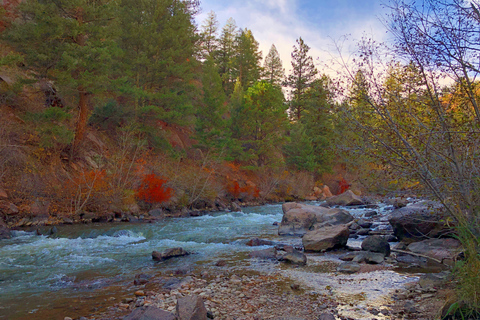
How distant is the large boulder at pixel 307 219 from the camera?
40.4 ft

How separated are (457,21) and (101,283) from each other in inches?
290

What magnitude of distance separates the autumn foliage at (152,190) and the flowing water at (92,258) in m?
3.25

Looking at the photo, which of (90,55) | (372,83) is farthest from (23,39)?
(372,83)

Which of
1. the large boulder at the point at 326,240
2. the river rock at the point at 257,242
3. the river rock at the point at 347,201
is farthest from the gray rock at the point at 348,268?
the river rock at the point at 347,201

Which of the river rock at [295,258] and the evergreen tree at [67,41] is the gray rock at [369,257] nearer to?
the river rock at [295,258]

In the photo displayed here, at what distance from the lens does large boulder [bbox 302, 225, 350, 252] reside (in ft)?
30.7

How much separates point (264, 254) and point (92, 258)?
4.52 meters

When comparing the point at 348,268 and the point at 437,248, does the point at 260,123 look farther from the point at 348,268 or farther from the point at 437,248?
the point at 348,268

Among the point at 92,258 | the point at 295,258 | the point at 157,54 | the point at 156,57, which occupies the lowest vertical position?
→ the point at 92,258

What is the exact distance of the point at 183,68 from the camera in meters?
23.5

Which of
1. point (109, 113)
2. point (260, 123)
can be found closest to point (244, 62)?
point (260, 123)

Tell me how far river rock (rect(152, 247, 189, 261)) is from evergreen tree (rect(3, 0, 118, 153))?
10.8 metres

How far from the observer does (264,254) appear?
8.66 metres

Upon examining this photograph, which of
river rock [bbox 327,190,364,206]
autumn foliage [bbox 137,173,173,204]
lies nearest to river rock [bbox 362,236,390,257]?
autumn foliage [bbox 137,173,173,204]
